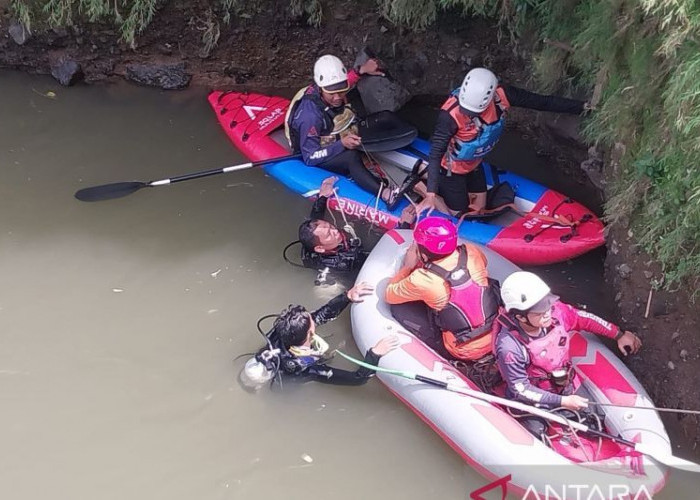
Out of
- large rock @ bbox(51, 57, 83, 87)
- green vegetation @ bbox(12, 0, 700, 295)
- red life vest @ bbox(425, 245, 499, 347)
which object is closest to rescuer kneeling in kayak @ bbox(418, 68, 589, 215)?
green vegetation @ bbox(12, 0, 700, 295)

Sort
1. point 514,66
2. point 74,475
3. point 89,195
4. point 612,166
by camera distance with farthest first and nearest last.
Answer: point 514,66, point 89,195, point 612,166, point 74,475

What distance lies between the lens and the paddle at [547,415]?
339 cm

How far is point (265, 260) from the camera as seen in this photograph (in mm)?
5098

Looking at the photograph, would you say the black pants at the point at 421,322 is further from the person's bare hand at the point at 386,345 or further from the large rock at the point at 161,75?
the large rock at the point at 161,75

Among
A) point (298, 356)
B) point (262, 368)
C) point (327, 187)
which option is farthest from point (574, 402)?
point (327, 187)

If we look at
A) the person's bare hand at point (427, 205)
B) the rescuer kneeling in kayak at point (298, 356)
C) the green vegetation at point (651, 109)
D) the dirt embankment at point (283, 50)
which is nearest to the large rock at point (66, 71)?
the dirt embankment at point (283, 50)

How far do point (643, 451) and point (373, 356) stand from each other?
1.58 m

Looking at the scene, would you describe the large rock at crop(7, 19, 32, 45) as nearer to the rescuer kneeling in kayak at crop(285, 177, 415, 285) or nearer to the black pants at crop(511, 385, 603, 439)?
the rescuer kneeling in kayak at crop(285, 177, 415, 285)

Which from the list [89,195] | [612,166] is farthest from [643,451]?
[89,195]

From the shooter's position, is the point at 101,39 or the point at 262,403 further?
the point at 101,39

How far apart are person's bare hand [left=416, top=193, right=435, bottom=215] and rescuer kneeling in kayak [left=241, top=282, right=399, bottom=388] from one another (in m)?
1.22

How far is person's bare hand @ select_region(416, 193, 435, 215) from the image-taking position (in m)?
4.96

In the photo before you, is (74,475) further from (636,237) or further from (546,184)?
(546,184)

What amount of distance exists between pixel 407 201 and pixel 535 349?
202cm
